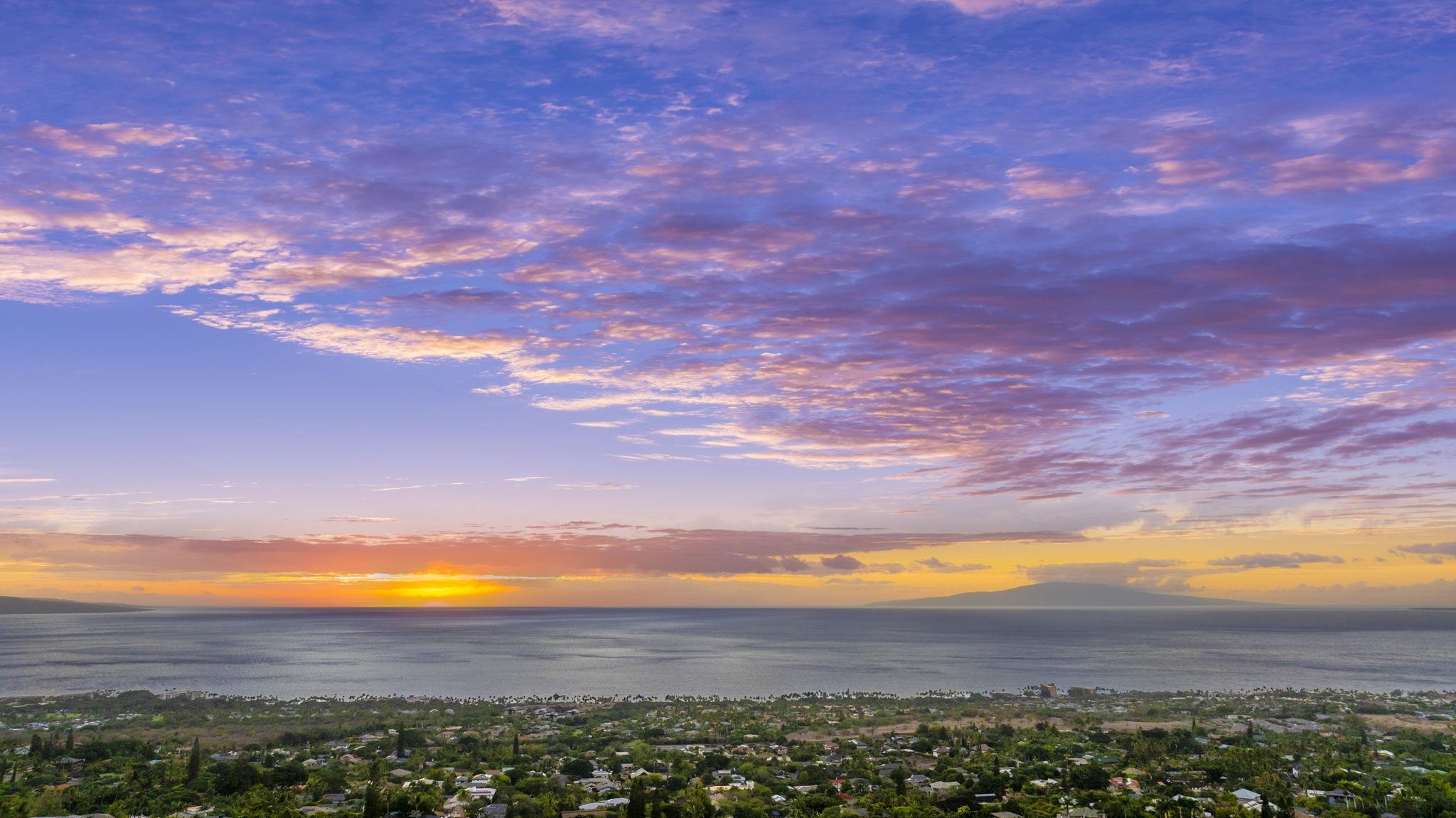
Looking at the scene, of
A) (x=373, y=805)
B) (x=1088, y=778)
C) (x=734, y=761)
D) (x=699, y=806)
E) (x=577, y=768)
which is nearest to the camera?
(x=373, y=805)

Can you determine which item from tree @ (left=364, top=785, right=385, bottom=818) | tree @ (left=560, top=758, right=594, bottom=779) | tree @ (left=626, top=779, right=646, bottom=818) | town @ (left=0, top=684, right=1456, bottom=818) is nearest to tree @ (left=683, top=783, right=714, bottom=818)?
town @ (left=0, top=684, right=1456, bottom=818)

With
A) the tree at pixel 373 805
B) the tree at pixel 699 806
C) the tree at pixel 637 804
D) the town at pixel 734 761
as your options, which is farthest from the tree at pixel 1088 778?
the tree at pixel 373 805

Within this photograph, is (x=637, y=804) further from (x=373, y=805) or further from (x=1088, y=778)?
(x=1088, y=778)

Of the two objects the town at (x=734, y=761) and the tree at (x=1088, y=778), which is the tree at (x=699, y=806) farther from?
the tree at (x=1088, y=778)

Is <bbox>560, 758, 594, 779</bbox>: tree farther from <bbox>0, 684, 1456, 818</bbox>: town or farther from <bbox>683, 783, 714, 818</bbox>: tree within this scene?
<bbox>683, 783, 714, 818</bbox>: tree

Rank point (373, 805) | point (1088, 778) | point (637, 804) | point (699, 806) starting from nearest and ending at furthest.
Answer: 1. point (373, 805)
2. point (637, 804)
3. point (699, 806)
4. point (1088, 778)

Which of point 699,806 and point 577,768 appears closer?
point 699,806

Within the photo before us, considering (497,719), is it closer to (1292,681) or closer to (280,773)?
(280,773)

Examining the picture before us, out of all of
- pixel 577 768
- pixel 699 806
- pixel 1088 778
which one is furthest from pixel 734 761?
pixel 1088 778

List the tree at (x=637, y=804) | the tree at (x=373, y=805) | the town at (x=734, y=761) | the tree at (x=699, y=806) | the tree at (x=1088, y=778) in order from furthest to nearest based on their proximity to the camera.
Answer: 1. the tree at (x=1088, y=778)
2. the town at (x=734, y=761)
3. the tree at (x=699, y=806)
4. the tree at (x=637, y=804)
5. the tree at (x=373, y=805)
